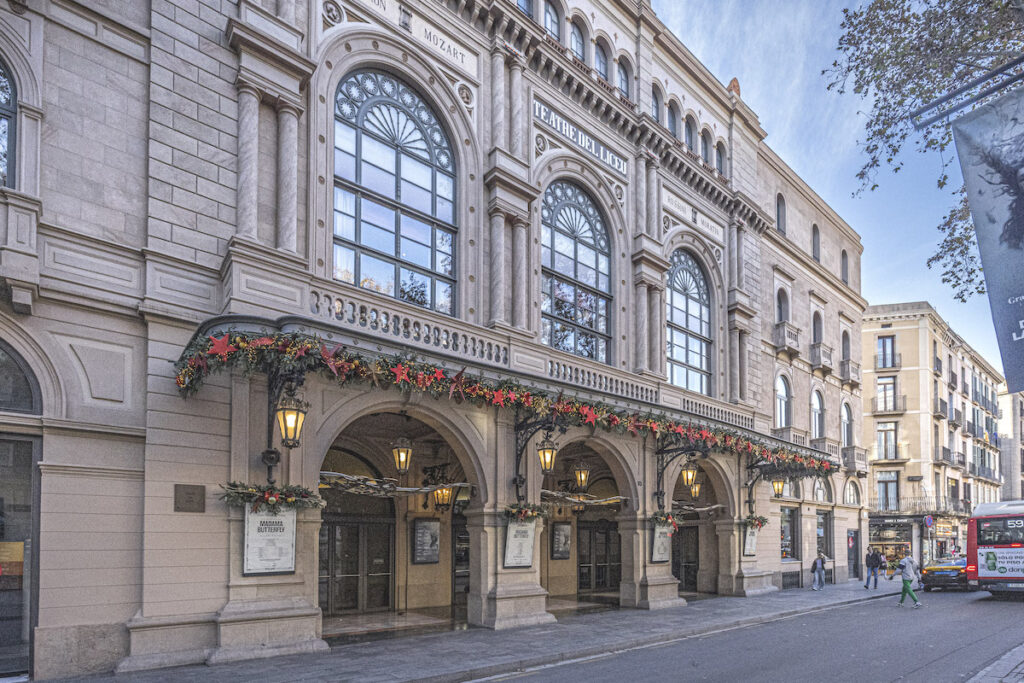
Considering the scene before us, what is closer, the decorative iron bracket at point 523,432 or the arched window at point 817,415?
the decorative iron bracket at point 523,432

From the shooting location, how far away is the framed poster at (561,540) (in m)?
24.6

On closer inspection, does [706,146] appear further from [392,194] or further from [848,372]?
[392,194]

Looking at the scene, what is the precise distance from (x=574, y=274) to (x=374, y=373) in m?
9.23

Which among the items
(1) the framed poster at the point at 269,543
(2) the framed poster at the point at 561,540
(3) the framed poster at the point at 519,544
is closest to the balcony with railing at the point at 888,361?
(2) the framed poster at the point at 561,540

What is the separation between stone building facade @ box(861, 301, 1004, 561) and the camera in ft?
163

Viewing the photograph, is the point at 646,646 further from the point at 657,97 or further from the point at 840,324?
the point at 840,324

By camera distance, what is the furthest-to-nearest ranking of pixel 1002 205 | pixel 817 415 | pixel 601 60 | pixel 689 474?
pixel 817 415 < pixel 601 60 < pixel 689 474 < pixel 1002 205

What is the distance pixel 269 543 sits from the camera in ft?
41.0

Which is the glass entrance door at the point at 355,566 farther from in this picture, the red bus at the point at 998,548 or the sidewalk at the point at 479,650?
the red bus at the point at 998,548

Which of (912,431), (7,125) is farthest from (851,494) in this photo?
(7,125)

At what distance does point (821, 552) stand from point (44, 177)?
2991 centimetres

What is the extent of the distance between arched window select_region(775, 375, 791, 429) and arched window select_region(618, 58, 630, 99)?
12.7 metres

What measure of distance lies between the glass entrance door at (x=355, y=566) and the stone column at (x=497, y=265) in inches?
234

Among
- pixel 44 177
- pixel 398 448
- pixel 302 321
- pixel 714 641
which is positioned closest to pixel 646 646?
pixel 714 641
